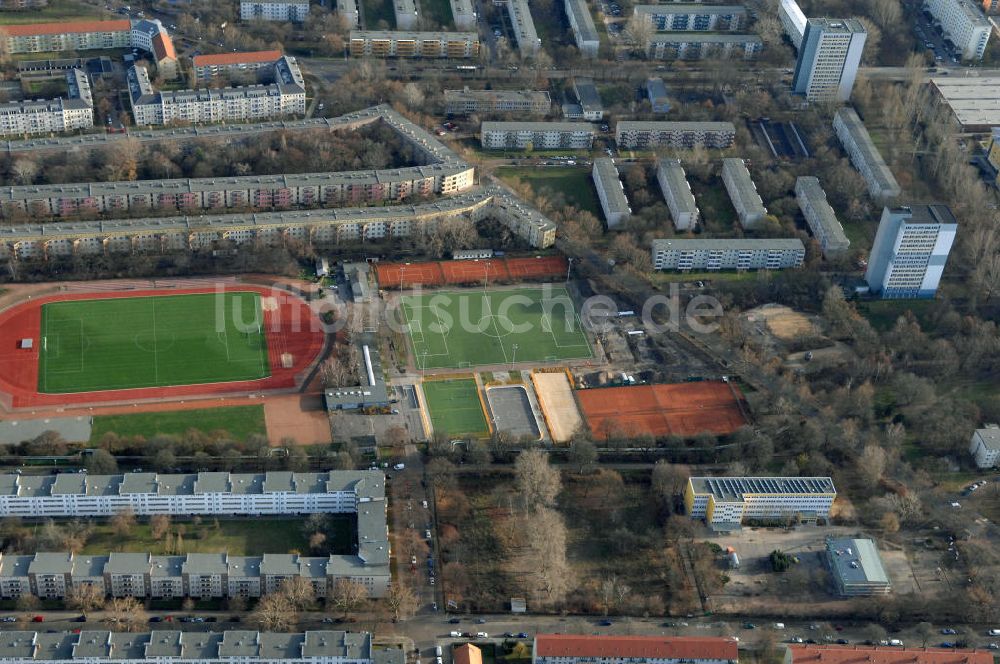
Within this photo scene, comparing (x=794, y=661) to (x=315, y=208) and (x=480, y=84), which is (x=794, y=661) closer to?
(x=315, y=208)

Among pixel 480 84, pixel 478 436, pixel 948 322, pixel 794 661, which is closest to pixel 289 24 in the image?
pixel 480 84

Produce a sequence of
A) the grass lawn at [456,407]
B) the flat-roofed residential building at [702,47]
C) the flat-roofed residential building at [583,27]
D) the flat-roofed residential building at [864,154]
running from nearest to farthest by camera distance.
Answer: the grass lawn at [456,407], the flat-roofed residential building at [864,154], the flat-roofed residential building at [583,27], the flat-roofed residential building at [702,47]

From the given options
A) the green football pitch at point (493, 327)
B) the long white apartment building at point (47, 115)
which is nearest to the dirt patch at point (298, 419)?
the green football pitch at point (493, 327)

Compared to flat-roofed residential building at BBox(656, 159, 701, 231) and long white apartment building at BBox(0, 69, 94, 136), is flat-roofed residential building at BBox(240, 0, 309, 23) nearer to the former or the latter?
long white apartment building at BBox(0, 69, 94, 136)

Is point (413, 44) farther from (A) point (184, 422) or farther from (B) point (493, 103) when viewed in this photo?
(A) point (184, 422)

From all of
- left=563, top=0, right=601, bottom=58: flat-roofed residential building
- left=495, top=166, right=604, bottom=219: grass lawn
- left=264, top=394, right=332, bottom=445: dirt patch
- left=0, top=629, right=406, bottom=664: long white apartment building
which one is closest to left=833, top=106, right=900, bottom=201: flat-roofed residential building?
left=495, top=166, right=604, bottom=219: grass lawn

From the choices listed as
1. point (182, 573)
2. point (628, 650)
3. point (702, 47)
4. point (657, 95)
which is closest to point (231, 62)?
point (657, 95)

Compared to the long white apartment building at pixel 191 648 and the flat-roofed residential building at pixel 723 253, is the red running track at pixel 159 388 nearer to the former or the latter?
the long white apartment building at pixel 191 648
